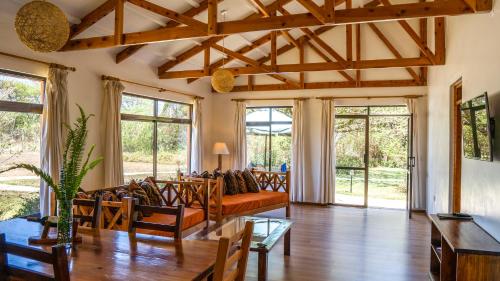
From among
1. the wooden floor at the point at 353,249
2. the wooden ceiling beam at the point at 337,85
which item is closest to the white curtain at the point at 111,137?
the wooden floor at the point at 353,249

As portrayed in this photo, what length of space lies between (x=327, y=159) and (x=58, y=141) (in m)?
5.19

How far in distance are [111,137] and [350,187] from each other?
16.7 feet

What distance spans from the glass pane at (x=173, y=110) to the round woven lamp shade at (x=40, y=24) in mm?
4452

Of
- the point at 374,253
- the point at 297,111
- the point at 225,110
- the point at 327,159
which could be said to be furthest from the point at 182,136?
the point at 374,253

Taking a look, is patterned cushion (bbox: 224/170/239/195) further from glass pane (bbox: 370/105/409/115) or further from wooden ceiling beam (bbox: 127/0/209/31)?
glass pane (bbox: 370/105/409/115)

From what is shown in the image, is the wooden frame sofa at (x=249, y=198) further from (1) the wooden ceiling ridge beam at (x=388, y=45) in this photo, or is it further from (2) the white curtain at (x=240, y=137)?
(1) the wooden ceiling ridge beam at (x=388, y=45)

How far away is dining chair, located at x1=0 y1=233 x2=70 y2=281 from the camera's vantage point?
1319 millimetres

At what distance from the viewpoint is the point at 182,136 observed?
309 inches

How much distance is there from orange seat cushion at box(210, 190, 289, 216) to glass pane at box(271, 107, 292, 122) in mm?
2254

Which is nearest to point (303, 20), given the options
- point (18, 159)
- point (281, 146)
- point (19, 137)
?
point (19, 137)

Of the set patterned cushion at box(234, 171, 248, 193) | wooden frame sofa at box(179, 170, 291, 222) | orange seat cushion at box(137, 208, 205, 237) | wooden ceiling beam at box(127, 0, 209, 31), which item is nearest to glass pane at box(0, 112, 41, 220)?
orange seat cushion at box(137, 208, 205, 237)

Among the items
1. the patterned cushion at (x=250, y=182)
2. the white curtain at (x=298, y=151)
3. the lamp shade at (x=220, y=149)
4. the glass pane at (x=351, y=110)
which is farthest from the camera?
the lamp shade at (x=220, y=149)

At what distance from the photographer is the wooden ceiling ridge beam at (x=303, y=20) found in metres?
3.46

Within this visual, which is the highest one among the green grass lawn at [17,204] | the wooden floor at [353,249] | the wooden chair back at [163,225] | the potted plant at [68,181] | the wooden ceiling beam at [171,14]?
the wooden ceiling beam at [171,14]
